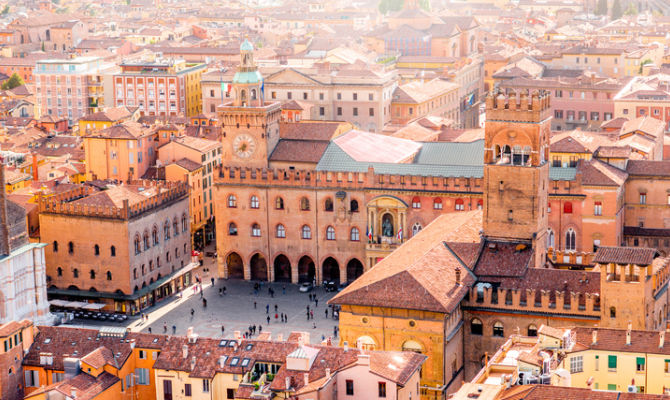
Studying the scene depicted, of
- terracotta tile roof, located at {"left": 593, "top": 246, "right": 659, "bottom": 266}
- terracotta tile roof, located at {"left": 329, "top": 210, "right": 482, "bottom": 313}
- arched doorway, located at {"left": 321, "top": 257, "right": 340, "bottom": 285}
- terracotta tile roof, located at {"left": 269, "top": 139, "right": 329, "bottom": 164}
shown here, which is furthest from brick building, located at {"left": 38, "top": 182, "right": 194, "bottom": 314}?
terracotta tile roof, located at {"left": 593, "top": 246, "right": 659, "bottom": 266}

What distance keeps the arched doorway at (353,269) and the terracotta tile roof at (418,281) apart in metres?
24.1

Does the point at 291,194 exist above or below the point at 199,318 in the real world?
above

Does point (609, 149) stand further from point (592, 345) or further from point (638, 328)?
point (592, 345)

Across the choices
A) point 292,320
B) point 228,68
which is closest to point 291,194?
point 292,320

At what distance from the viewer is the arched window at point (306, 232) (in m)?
104

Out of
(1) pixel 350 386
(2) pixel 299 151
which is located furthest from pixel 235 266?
(1) pixel 350 386

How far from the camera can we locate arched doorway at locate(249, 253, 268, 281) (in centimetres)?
10581

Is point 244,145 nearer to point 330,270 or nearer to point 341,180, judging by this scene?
point 341,180

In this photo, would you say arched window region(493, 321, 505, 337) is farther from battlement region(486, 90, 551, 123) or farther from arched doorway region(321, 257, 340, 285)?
arched doorway region(321, 257, 340, 285)

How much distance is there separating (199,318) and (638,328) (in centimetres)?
3657

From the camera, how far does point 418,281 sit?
71.1m

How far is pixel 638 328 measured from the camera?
69250mm

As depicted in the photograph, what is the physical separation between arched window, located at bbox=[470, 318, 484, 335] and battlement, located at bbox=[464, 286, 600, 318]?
879mm

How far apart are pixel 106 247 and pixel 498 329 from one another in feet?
120
